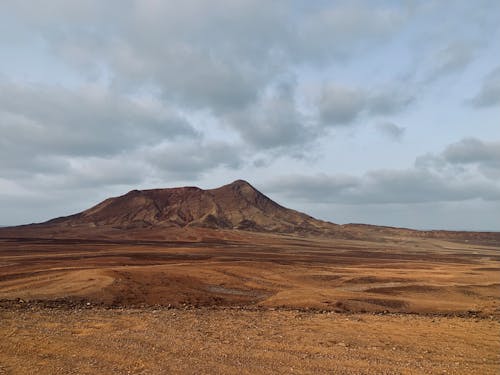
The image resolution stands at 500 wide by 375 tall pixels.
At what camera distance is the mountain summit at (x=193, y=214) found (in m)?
165

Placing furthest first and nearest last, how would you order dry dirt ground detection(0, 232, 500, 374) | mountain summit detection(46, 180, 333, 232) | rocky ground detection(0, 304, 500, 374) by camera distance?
mountain summit detection(46, 180, 333, 232) < dry dirt ground detection(0, 232, 500, 374) < rocky ground detection(0, 304, 500, 374)

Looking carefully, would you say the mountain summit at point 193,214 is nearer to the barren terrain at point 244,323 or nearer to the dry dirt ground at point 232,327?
the barren terrain at point 244,323

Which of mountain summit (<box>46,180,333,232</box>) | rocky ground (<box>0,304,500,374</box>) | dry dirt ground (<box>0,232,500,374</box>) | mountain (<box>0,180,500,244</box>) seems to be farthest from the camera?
mountain summit (<box>46,180,333,232</box>)

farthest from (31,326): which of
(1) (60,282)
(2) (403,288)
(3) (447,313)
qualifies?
(2) (403,288)

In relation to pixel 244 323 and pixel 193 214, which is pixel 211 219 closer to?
pixel 193 214

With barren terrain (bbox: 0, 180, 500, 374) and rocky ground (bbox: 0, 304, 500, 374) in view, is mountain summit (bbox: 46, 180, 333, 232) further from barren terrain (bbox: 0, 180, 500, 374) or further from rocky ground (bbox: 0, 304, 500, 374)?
rocky ground (bbox: 0, 304, 500, 374)

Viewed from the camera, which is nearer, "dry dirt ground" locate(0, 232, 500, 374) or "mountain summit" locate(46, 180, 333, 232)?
"dry dirt ground" locate(0, 232, 500, 374)

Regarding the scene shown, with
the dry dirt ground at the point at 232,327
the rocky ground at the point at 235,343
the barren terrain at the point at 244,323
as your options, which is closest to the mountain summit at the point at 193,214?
the barren terrain at the point at 244,323

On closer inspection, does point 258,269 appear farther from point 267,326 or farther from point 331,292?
point 267,326

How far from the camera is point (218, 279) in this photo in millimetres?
28984

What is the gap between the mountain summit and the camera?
542 ft

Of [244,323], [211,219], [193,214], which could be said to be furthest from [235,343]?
[193,214]

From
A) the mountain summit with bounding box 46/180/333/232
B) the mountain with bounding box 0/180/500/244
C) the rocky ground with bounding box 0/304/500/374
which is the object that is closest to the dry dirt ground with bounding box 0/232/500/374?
the rocky ground with bounding box 0/304/500/374

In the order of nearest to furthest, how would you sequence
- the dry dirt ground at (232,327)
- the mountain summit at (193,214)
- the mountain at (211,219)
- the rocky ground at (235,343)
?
the rocky ground at (235,343) < the dry dirt ground at (232,327) < the mountain at (211,219) < the mountain summit at (193,214)
